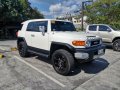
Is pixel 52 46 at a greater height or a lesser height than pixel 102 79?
greater

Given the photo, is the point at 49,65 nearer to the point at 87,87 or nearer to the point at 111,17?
the point at 87,87

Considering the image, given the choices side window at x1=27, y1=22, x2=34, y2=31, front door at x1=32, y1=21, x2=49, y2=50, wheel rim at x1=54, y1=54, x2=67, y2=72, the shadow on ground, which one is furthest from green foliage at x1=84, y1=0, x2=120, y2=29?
wheel rim at x1=54, y1=54, x2=67, y2=72

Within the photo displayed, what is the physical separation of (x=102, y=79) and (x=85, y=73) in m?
0.84

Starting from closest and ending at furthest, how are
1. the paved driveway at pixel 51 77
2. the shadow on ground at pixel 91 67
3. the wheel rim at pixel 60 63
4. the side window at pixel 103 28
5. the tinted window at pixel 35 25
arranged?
the paved driveway at pixel 51 77
the wheel rim at pixel 60 63
the shadow on ground at pixel 91 67
the tinted window at pixel 35 25
the side window at pixel 103 28

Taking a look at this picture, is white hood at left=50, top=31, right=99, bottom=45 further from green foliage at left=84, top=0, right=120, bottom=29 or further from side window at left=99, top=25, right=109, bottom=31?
green foliage at left=84, top=0, right=120, bottom=29

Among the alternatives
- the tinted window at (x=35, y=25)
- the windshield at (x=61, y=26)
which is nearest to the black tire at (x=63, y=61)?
the windshield at (x=61, y=26)

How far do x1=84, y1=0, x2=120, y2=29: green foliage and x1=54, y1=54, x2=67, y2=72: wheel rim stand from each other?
2174 cm

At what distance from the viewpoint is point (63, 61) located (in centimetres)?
649

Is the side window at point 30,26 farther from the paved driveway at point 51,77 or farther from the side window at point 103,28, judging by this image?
the side window at point 103,28

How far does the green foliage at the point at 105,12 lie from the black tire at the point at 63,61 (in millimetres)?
21758

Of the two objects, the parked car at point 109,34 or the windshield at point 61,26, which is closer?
the windshield at point 61,26

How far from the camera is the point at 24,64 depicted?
7.93 m

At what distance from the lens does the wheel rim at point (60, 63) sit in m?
A: 6.45

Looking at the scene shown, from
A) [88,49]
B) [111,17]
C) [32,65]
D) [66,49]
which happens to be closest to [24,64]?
[32,65]
